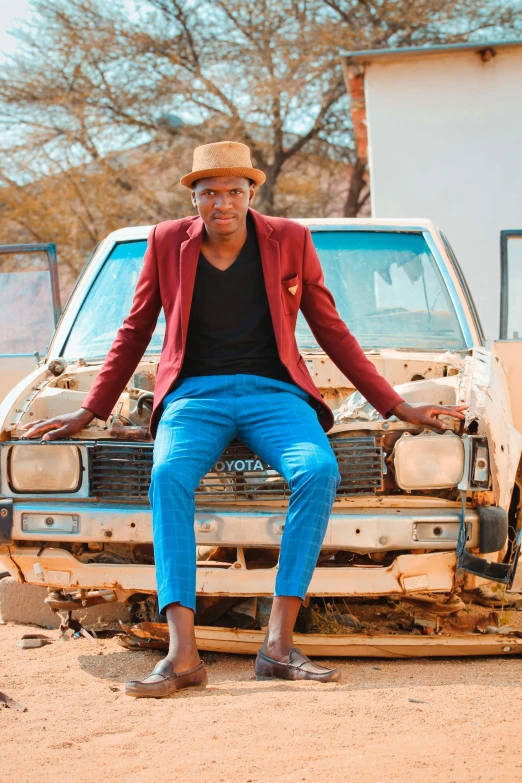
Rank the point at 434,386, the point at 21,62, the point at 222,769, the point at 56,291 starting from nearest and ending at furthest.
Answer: the point at 222,769
the point at 434,386
the point at 56,291
the point at 21,62

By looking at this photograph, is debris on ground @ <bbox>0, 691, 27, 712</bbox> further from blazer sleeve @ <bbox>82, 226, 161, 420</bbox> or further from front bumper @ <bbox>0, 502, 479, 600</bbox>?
blazer sleeve @ <bbox>82, 226, 161, 420</bbox>

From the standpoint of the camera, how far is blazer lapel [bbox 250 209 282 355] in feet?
12.9

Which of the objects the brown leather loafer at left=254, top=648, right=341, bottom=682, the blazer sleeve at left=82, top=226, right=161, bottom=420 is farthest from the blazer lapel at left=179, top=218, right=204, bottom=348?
the brown leather loafer at left=254, top=648, right=341, bottom=682

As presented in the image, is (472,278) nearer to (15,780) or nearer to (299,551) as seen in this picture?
(299,551)

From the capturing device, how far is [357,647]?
4180 millimetres

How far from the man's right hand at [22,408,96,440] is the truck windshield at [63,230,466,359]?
1.10 metres

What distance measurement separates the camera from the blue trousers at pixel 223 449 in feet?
11.6

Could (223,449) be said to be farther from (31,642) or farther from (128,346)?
(31,642)

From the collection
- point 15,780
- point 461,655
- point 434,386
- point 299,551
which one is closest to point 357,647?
point 461,655

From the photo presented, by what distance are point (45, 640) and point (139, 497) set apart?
1003 millimetres

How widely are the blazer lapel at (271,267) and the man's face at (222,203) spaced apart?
0.31ft

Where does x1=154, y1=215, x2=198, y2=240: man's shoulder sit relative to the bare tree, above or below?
below

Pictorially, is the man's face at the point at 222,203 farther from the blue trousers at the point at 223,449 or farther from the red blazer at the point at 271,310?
the blue trousers at the point at 223,449

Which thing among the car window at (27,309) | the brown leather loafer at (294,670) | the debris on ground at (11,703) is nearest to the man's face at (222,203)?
the brown leather loafer at (294,670)
